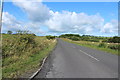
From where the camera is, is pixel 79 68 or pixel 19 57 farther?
pixel 19 57

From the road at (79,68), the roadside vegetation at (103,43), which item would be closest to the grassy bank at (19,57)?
the road at (79,68)

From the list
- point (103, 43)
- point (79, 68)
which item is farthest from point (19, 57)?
point (103, 43)

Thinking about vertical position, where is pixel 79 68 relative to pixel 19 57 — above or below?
below

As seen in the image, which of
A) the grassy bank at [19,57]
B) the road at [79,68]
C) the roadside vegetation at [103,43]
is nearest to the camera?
the road at [79,68]

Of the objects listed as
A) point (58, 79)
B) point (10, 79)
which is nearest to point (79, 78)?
point (58, 79)

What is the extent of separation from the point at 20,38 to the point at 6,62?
24.3 ft

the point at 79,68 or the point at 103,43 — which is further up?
the point at 103,43

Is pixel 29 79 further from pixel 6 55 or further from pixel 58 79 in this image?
pixel 6 55

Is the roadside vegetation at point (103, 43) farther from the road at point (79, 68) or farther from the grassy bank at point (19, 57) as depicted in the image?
the grassy bank at point (19, 57)

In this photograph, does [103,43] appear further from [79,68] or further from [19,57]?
[19,57]

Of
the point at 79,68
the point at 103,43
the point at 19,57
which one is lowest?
the point at 79,68

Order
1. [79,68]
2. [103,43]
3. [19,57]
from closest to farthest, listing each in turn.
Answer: [79,68] < [19,57] < [103,43]

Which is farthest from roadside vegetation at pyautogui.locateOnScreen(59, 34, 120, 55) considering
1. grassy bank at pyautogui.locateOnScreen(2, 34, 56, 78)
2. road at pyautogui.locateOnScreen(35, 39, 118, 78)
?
grassy bank at pyautogui.locateOnScreen(2, 34, 56, 78)

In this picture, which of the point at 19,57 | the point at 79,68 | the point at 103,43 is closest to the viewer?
the point at 79,68
